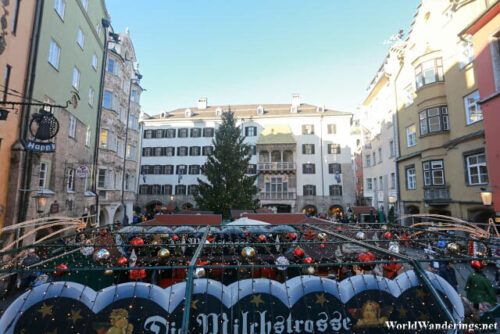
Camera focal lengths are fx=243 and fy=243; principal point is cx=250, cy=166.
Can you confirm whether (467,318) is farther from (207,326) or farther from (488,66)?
(488,66)

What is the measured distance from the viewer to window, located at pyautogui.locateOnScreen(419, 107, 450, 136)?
18.3m

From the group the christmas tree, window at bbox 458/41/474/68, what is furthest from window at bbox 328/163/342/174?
window at bbox 458/41/474/68

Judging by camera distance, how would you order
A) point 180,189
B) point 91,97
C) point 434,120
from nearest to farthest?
point 434,120 → point 91,97 → point 180,189

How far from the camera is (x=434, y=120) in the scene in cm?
1870

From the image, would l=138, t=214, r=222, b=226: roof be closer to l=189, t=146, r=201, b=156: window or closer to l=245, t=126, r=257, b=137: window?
l=189, t=146, r=201, b=156: window

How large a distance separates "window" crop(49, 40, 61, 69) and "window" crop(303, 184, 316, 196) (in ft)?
102

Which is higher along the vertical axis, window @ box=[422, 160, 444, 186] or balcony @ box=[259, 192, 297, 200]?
window @ box=[422, 160, 444, 186]

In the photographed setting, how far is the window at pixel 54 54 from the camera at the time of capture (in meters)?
13.9

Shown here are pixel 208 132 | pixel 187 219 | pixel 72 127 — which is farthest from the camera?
pixel 208 132

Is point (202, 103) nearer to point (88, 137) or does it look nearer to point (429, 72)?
point (88, 137)

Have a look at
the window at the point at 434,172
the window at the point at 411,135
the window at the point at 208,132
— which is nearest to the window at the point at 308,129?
the window at the point at 208,132

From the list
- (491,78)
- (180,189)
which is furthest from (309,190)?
(491,78)

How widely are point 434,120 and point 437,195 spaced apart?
5.74 metres

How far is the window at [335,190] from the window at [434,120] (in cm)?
1739
